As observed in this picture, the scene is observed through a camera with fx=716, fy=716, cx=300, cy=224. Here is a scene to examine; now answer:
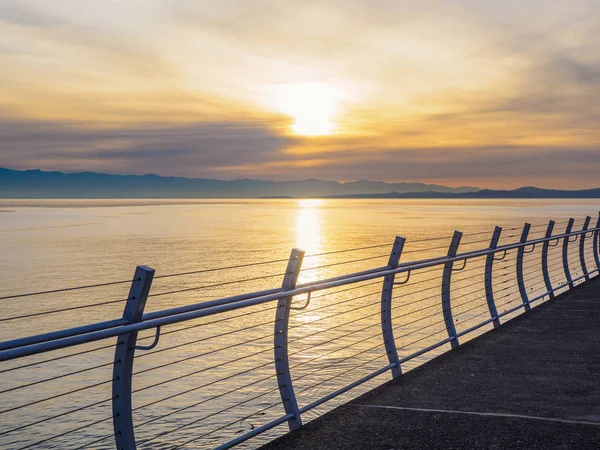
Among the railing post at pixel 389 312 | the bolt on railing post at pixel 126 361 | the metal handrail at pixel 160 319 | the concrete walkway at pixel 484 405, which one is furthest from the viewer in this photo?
the railing post at pixel 389 312

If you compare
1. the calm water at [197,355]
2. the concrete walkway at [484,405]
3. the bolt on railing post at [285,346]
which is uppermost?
the bolt on railing post at [285,346]

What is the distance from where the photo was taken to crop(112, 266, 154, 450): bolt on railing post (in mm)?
3945

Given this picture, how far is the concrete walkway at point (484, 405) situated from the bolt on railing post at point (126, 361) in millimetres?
1213

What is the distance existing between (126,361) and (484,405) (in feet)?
10.6

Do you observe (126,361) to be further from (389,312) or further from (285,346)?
(389,312)

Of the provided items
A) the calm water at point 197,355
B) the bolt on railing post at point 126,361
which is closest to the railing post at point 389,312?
the calm water at point 197,355

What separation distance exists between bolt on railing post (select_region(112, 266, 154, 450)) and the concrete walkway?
1213 millimetres

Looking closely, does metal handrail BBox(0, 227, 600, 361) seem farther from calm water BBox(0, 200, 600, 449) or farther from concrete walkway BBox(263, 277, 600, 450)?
concrete walkway BBox(263, 277, 600, 450)

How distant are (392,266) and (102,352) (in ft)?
37.5

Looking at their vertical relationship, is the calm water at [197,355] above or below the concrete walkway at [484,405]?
below

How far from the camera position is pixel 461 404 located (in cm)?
598

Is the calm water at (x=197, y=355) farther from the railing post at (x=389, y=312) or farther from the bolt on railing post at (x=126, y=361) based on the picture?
the railing post at (x=389, y=312)

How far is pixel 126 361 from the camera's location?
13.2ft

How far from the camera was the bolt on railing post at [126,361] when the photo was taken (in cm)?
395
